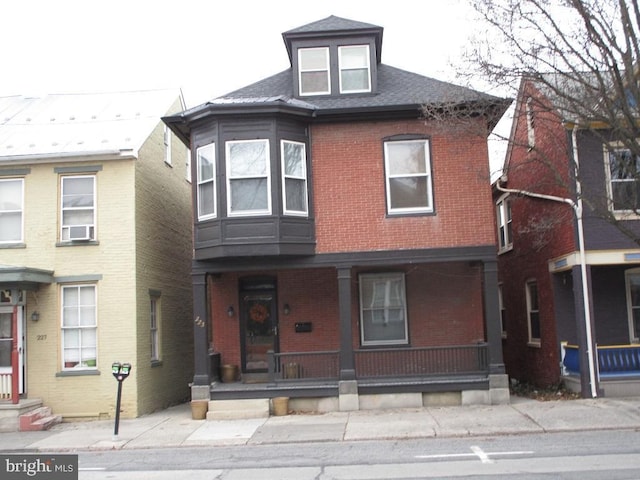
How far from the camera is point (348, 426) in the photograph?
1366 cm

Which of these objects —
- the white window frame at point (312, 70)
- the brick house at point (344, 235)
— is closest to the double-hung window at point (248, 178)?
the brick house at point (344, 235)

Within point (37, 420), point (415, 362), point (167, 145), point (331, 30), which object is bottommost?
point (37, 420)

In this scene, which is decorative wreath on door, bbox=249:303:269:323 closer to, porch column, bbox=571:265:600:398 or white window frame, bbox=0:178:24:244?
white window frame, bbox=0:178:24:244

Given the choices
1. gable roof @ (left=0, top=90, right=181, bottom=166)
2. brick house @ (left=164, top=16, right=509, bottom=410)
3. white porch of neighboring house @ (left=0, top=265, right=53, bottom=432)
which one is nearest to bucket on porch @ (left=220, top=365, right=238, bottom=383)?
brick house @ (left=164, top=16, right=509, bottom=410)

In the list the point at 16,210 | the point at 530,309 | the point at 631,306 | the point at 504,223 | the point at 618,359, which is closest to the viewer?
the point at 618,359

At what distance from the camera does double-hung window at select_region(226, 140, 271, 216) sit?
15.9m

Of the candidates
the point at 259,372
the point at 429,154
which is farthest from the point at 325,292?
the point at 429,154

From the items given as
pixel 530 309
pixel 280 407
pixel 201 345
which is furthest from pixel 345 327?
pixel 530 309

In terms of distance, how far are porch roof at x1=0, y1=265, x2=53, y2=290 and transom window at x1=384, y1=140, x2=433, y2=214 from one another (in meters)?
A: 8.10

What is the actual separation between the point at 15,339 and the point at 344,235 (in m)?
7.79

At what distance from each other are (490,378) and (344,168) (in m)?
5.79

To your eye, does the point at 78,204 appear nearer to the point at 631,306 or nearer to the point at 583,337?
the point at 583,337

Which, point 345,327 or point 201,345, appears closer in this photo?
point 345,327

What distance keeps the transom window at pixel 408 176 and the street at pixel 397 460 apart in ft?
19.7
